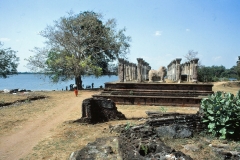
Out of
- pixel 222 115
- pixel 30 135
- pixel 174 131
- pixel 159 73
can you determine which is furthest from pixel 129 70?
pixel 222 115

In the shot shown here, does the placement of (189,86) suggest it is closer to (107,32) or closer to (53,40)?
(107,32)

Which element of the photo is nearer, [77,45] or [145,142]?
[145,142]

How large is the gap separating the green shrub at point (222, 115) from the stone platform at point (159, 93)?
20.0 ft

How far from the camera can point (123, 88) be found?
14938 mm

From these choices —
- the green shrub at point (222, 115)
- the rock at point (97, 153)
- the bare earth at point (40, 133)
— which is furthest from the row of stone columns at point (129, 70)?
the rock at point (97, 153)

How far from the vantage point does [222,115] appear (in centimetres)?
644

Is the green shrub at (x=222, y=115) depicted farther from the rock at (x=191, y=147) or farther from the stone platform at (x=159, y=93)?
the stone platform at (x=159, y=93)

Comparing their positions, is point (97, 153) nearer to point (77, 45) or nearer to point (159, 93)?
point (159, 93)

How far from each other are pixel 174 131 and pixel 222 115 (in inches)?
58.6

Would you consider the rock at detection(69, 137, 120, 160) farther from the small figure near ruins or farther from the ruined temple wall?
the ruined temple wall

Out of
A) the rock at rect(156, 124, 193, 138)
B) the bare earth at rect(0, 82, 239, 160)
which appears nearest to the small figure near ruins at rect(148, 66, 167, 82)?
the bare earth at rect(0, 82, 239, 160)

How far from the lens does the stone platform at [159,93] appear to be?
42.7ft

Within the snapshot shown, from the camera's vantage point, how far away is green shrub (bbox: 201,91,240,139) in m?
6.32

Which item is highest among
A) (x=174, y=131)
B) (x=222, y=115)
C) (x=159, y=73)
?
(x=159, y=73)
